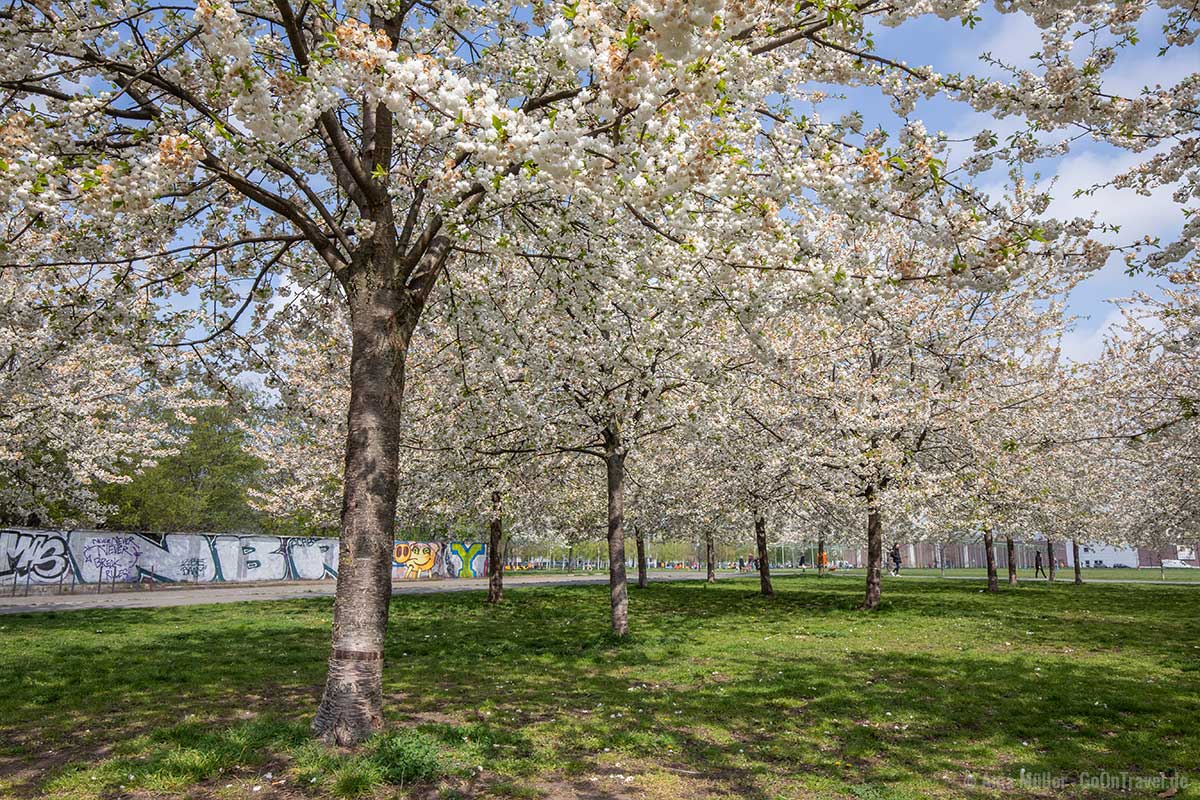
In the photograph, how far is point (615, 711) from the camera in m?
8.52

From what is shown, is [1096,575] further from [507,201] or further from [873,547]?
[507,201]

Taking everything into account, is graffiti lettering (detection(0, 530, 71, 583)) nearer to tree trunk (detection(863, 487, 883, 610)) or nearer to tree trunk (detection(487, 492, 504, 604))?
tree trunk (detection(487, 492, 504, 604))

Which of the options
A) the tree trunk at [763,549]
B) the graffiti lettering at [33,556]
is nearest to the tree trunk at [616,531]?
the tree trunk at [763,549]

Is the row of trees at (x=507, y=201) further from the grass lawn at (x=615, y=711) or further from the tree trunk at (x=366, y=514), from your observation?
the grass lawn at (x=615, y=711)

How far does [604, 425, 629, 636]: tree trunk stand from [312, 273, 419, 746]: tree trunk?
26.2 ft

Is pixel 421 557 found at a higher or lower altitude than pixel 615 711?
lower

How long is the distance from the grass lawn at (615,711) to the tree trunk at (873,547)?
4125 millimetres

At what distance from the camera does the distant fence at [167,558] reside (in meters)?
26.7

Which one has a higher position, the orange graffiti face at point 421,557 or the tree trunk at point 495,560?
the tree trunk at point 495,560

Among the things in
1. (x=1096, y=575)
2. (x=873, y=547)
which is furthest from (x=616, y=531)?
(x=1096, y=575)

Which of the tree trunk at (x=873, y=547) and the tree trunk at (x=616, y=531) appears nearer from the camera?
the tree trunk at (x=616, y=531)

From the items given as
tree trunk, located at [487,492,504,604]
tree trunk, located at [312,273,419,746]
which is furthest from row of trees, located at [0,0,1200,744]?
tree trunk, located at [487,492,504,604]

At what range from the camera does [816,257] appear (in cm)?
678

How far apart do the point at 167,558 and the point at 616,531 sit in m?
27.1
